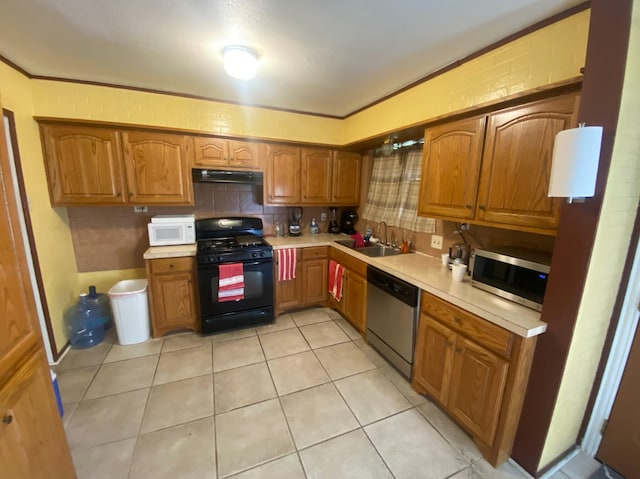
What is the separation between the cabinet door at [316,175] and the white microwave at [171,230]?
1348 millimetres

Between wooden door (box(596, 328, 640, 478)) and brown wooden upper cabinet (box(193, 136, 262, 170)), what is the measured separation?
326cm

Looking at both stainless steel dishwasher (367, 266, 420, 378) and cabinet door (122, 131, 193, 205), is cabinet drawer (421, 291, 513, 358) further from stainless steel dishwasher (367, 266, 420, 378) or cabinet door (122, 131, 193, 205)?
cabinet door (122, 131, 193, 205)

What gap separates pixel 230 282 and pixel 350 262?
4.15 ft

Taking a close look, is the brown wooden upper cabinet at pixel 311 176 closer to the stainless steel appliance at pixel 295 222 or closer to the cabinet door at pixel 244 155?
the cabinet door at pixel 244 155

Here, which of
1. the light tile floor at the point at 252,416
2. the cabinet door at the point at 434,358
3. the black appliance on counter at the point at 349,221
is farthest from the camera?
the black appliance on counter at the point at 349,221

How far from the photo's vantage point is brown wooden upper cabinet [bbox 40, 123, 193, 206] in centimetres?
235

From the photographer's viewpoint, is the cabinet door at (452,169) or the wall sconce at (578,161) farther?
the cabinet door at (452,169)

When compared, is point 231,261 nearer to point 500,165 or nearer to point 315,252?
point 315,252

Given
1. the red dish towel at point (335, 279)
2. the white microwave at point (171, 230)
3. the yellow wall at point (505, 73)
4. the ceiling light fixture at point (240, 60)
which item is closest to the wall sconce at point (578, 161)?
the yellow wall at point (505, 73)

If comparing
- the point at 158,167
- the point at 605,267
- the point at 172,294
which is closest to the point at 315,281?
the point at 172,294

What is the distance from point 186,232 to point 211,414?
176 centimetres

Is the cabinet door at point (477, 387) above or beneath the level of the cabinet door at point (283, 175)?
beneath

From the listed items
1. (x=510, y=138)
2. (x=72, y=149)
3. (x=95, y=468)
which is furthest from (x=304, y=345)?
(x=72, y=149)

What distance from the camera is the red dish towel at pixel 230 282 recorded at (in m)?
2.63
